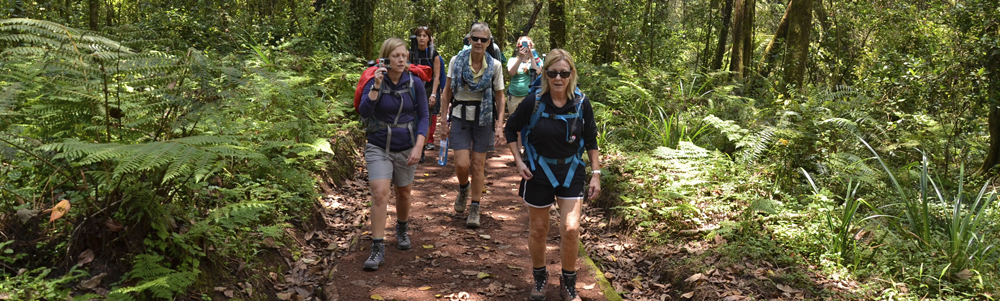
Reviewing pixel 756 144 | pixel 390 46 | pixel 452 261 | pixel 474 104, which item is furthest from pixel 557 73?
pixel 756 144

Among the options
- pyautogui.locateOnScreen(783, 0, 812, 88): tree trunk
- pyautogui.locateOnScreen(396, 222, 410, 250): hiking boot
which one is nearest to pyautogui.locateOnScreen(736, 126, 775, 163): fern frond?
pyautogui.locateOnScreen(396, 222, 410, 250): hiking boot

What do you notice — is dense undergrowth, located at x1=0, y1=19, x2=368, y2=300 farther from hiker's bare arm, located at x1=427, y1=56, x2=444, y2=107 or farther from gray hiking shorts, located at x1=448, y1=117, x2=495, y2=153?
hiker's bare arm, located at x1=427, y1=56, x2=444, y2=107

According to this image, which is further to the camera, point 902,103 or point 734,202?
point 902,103

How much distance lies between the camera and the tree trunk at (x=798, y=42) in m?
11.9

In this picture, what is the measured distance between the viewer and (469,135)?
6594 mm

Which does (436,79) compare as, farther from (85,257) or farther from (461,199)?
(85,257)

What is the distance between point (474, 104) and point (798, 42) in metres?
8.32

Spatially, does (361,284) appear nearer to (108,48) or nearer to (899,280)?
(108,48)

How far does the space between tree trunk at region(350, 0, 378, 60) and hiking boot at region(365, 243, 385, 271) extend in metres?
10.4

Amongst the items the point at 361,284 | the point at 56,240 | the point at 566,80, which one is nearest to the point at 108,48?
the point at 56,240

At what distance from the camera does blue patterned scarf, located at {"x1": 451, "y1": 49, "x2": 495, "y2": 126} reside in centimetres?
638

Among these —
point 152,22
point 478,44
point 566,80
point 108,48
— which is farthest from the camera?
point 152,22

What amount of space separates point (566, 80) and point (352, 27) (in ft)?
38.3

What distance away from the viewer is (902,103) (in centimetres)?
931
